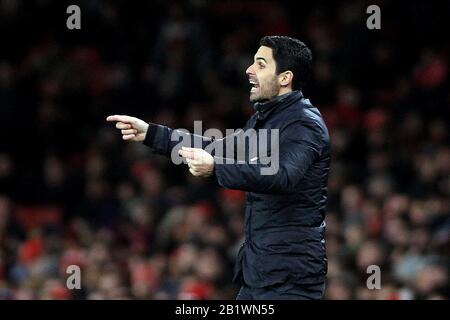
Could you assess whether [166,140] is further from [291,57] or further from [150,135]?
A: [291,57]

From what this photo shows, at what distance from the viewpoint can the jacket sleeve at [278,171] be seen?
186 inches

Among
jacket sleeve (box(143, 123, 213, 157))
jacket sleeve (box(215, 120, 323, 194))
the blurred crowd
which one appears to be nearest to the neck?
jacket sleeve (box(215, 120, 323, 194))

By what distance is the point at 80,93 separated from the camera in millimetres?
11961

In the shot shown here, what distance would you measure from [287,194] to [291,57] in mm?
698

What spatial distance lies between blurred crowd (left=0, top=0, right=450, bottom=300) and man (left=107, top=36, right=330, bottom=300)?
2.53 m

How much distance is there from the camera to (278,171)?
4766mm

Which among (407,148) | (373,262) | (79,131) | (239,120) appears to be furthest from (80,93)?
(373,262)

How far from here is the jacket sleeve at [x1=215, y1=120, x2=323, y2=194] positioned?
473 centimetres

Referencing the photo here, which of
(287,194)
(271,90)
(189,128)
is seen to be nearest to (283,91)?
(271,90)

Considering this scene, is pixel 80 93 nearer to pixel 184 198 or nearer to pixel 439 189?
pixel 184 198

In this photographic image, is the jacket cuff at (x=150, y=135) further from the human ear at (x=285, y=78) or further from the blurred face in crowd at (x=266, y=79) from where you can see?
the human ear at (x=285, y=78)

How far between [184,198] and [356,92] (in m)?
2.12

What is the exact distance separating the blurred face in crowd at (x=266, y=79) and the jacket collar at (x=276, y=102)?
0.04m

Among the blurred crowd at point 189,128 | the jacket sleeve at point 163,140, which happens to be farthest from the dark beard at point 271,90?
the blurred crowd at point 189,128
